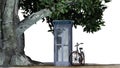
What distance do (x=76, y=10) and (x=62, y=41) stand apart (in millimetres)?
1773

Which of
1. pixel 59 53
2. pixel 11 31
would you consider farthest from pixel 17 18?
pixel 59 53

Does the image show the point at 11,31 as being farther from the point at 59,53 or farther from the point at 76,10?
the point at 76,10

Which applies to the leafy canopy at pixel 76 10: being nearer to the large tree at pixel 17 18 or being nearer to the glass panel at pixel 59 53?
the large tree at pixel 17 18

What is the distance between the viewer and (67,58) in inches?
848

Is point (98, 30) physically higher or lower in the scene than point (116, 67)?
higher

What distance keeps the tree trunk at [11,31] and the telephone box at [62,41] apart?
102 centimetres

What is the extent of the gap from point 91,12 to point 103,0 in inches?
41.9

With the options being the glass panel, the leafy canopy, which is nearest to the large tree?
the leafy canopy

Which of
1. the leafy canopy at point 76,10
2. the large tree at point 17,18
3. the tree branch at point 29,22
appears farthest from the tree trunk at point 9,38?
the leafy canopy at point 76,10

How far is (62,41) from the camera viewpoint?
21.5m

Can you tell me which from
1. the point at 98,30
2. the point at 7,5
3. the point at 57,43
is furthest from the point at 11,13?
the point at 98,30

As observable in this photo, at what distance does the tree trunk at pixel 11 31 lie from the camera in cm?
2212

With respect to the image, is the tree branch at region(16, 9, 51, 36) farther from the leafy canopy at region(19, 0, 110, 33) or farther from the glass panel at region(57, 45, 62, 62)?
the glass panel at region(57, 45, 62, 62)

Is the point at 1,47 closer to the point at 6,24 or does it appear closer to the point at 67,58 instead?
the point at 6,24
